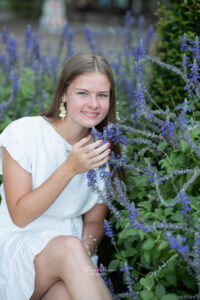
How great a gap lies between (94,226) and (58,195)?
0.48 metres

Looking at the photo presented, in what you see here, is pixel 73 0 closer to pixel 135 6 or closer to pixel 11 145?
pixel 135 6

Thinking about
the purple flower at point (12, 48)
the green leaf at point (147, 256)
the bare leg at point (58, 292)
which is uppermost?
the purple flower at point (12, 48)

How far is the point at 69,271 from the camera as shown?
182cm

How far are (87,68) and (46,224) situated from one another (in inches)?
36.4

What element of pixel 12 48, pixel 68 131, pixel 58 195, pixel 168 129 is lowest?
pixel 58 195

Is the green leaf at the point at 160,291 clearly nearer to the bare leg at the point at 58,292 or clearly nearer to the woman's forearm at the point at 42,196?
the bare leg at the point at 58,292

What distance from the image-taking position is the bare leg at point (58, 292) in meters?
1.88

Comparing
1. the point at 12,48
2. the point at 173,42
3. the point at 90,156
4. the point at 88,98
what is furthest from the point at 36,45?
the point at 90,156

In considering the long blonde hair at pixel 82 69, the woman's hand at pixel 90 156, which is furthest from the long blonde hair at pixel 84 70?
the woman's hand at pixel 90 156

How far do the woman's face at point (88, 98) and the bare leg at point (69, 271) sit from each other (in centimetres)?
65

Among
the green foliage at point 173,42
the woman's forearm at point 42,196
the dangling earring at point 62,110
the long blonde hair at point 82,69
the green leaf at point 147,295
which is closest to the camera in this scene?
the green leaf at point 147,295

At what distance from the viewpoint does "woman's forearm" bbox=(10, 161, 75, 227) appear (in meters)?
1.97

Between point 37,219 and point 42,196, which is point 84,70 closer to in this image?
point 42,196

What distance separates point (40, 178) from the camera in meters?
2.29
